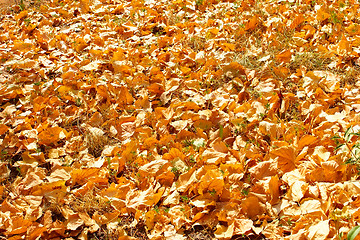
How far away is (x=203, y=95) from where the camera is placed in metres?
2.63

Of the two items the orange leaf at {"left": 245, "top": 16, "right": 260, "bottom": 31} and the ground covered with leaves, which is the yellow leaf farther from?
the orange leaf at {"left": 245, "top": 16, "right": 260, "bottom": 31}

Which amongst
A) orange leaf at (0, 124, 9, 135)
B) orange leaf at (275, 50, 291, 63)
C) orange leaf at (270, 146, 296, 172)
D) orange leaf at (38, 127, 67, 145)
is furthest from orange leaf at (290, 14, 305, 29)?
orange leaf at (0, 124, 9, 135)

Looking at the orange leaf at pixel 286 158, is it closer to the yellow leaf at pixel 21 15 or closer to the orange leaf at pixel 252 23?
the orange leaf at pixel 252 23

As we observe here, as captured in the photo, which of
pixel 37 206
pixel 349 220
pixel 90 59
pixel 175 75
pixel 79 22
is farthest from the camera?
pixel 79 22

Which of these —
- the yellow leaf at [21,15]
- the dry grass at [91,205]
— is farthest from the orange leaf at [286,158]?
the yellow leaf at [21,15]

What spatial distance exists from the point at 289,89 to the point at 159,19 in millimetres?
1710

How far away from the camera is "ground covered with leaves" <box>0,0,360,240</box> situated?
5.92 ft

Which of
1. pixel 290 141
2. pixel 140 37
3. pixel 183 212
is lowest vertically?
pixel 183 212

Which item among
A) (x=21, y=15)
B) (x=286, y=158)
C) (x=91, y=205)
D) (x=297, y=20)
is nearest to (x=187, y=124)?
(x=286, y=158)

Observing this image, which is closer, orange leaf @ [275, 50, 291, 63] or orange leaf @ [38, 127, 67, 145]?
orange leaf @ [38, 127, 67, 145]

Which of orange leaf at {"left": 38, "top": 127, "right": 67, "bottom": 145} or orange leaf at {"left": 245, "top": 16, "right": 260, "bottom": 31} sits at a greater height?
orange leaf at {"left": 245, "top": 16, "right": 260, "bottom": 31}

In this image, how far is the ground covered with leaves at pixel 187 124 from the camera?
180cm

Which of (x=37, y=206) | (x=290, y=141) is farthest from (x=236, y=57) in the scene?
(x=37, y=206)

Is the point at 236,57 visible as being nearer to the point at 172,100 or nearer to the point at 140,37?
the point at 172,100
